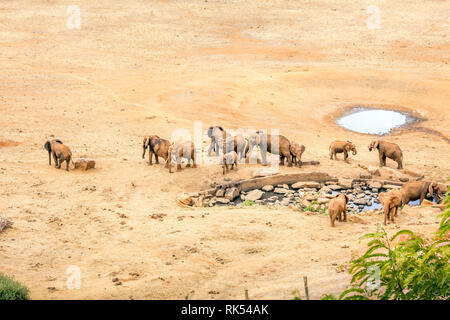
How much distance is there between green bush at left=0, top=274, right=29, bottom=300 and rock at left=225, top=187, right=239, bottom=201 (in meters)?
7.57

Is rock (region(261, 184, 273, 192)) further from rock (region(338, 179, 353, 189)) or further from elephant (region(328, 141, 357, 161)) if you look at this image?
elephant (region(328, 141, 357, 161))

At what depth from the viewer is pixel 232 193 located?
17.7 meters

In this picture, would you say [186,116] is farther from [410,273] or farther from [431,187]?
[410,273]

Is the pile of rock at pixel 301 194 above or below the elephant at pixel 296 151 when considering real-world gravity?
below

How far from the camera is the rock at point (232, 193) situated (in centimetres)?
1761

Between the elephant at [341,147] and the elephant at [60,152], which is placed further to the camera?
the elephant at [341,147]

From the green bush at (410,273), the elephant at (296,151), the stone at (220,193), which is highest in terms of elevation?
the green bush at (410,273)

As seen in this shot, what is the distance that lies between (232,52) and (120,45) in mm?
6988

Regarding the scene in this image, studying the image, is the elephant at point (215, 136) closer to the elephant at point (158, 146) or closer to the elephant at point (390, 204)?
the elephant at point (158, 146)

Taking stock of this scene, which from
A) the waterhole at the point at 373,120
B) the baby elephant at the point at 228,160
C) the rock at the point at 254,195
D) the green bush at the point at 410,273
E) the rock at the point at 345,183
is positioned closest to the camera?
the green bush at the point at 410,273

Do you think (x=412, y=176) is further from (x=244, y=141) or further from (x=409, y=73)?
(x=409, y=73)

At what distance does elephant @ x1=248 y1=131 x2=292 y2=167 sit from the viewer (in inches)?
783

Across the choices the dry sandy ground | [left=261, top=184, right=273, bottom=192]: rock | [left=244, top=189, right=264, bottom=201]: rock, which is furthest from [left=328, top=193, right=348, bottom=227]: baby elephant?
[left=261, top=184, right=273, bottom=192]: rock

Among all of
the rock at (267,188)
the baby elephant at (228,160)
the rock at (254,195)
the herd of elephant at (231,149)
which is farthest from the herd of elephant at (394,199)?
the baby elephant at (228,160)
